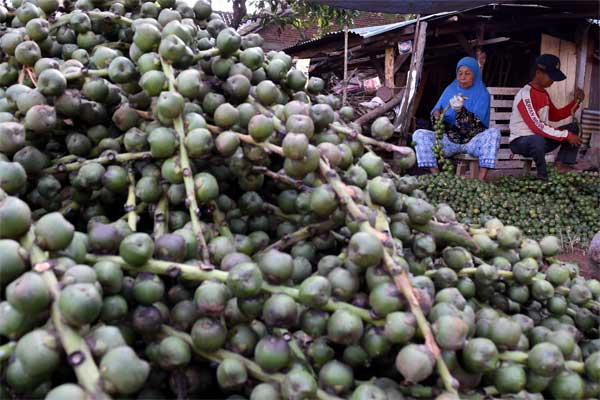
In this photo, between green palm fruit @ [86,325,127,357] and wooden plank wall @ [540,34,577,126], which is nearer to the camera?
green palm fruit @ [86,325,127,357]

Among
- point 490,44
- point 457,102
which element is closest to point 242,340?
point 457,102

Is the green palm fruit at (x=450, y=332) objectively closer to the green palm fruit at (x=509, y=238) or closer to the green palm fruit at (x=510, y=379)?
the green palm fruit at (x=510, y=379)

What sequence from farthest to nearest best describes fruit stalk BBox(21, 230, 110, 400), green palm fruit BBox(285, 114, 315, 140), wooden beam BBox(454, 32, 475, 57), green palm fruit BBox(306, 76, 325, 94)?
wooden beam BBox(454, 32, 475, 57) → green palm fruit BBox(306, 76, 325, 94) → green palm fruit BBox(285, 114, 315, 140) → fruit stalk BBox(21, 230, 110, 400)

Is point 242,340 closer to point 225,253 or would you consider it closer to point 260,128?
point 225,253

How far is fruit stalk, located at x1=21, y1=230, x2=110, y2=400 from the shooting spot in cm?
81

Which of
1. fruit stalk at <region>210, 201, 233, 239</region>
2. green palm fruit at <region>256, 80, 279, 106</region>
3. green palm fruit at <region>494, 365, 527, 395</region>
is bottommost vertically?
green palm fruit at <region>494, 365, 527, 395</region>

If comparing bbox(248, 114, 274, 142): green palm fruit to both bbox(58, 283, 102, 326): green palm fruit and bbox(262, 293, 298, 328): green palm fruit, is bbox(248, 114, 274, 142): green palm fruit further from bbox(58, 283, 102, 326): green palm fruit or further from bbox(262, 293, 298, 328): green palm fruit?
bbox(58, 283, 102, 326): green palm fruit

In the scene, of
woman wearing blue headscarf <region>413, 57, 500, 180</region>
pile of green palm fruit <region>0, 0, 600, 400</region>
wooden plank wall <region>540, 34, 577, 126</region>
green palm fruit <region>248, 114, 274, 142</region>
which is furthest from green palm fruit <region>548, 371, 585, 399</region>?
wooden plank wall <region>540, 34, 577, 126</region>

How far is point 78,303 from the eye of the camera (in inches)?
33.1

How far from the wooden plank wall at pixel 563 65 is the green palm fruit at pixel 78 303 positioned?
8.74 metres

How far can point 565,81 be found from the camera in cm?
831

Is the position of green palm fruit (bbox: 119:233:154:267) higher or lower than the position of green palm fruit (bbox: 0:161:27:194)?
lower

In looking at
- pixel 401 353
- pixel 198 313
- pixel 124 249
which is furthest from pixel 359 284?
pixel 124 249

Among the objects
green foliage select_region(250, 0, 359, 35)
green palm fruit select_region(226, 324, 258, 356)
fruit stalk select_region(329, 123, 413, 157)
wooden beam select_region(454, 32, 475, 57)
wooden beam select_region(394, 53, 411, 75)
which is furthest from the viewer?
green foliage select_region(250, 0, 359, 35)
